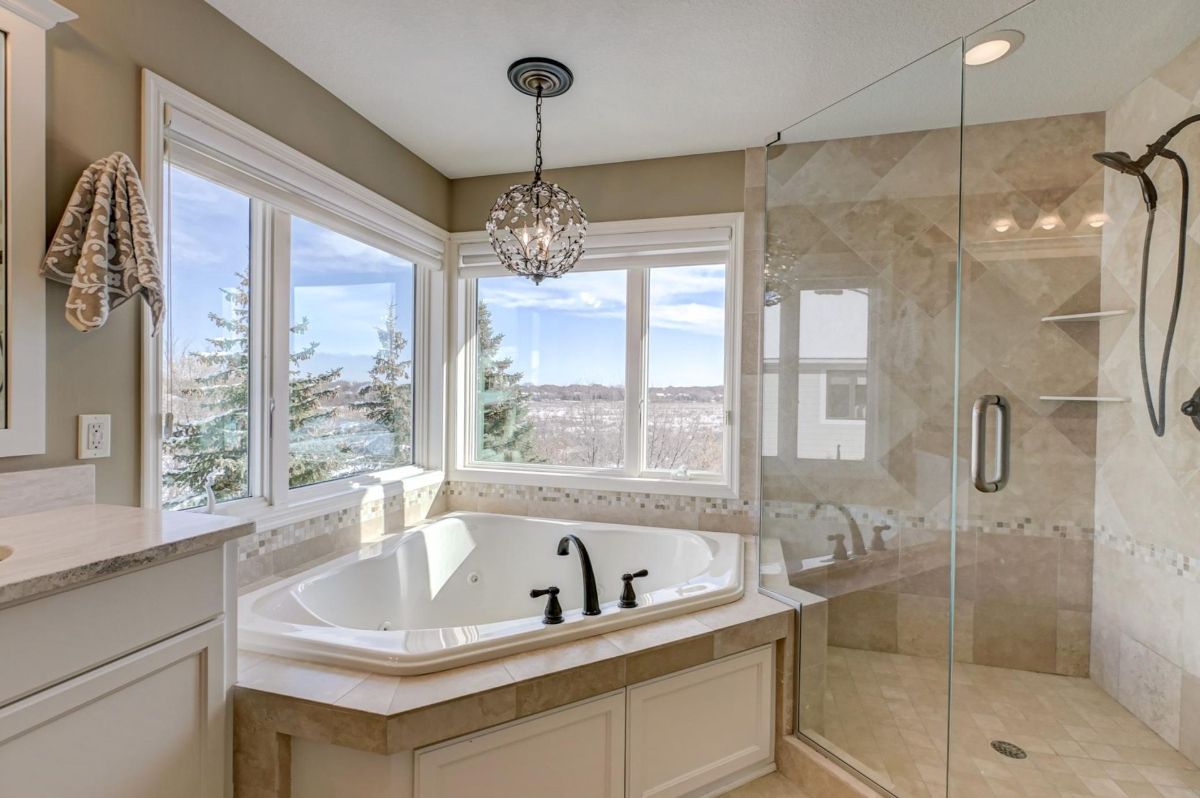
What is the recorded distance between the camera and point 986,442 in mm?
2131

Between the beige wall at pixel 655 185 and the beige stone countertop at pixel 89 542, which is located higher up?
the beige wall at pixel 655 185

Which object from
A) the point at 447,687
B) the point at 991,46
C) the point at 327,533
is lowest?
the point at 447,687

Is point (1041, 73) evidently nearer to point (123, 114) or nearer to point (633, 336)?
point (633, 336)

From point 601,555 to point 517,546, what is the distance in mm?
418

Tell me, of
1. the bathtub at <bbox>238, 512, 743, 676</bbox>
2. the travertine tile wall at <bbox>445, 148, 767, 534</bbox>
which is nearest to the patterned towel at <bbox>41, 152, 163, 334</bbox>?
the bathtub at <bbox>238, 512, 743, 676</bbox>

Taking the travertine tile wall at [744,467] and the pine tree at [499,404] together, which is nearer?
the travertine tile wall at [744,467]

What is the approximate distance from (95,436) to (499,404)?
6.20ft

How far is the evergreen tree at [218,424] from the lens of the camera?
1.77 m

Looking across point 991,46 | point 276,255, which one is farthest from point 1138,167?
point 276,255

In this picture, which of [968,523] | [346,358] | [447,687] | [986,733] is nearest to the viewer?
[447,687]

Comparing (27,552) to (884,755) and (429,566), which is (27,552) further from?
(884,755)

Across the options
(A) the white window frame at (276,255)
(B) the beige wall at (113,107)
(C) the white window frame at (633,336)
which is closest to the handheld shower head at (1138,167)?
(C) the white window frame at (633,336)

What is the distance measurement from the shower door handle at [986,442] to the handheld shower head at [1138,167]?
77cm

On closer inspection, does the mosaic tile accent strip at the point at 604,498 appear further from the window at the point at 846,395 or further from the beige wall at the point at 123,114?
the beige wall at the point at 123,114
